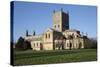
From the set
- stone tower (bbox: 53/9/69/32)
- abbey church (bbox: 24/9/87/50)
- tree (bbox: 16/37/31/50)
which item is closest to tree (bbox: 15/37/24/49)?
tree (bbox: 16/37/31/50)

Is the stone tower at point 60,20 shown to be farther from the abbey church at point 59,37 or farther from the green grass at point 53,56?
the green grass at point 53,56

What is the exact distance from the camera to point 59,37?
9.59 feet

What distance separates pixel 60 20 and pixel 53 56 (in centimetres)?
49

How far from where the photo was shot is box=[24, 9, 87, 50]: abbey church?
282cm

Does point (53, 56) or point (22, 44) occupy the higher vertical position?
point (22, 44)

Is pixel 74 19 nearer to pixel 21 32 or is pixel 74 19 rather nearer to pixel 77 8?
pixel 77 8

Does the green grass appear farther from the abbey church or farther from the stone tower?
the stone tower

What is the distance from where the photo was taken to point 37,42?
282cm

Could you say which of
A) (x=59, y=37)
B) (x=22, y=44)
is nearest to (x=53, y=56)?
(x=59, y=37)

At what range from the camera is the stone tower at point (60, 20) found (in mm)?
2902

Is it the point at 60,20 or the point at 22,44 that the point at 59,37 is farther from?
the point at 22,44
